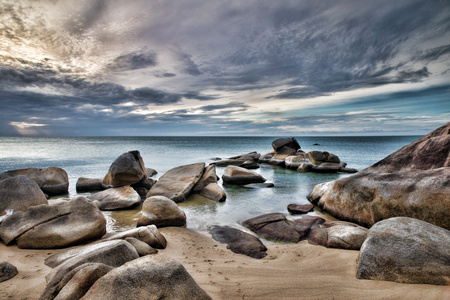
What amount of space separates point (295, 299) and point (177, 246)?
363 cm

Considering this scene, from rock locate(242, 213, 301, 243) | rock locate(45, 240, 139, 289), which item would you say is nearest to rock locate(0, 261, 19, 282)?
rock locate(45, 240, 139, 289)

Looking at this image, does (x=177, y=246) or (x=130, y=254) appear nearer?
(x=130, y=254)

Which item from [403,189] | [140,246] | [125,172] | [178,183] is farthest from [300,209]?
[125,172]

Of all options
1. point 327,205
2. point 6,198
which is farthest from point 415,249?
point 6,198

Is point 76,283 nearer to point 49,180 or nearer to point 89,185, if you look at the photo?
point 89,185

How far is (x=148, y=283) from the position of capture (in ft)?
9.50

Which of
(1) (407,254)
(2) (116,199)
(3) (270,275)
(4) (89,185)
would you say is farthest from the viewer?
(4) (89,185)

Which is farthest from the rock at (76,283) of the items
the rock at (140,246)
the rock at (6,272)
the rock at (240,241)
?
the rock at (240,241)

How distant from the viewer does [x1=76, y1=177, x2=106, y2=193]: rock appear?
47.0ft

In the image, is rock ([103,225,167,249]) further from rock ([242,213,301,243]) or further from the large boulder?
the large boulder

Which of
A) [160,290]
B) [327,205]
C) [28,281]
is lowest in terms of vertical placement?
[327,205]

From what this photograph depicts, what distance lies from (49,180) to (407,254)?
16.6 m

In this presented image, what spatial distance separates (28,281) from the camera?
3.84m

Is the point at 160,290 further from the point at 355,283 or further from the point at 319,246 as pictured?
the point at 319,246
